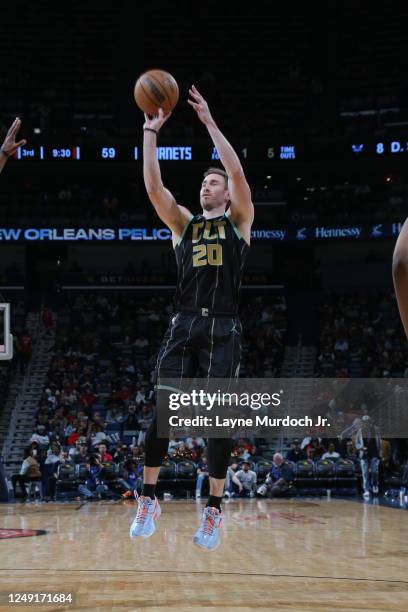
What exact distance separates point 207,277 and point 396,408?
49.6 feet

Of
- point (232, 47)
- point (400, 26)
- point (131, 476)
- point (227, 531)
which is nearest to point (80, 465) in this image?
point (131, 476)

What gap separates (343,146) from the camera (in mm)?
27078

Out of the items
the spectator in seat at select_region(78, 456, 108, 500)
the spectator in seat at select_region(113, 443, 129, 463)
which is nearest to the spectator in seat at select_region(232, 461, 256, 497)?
the spectator in seat at select_region(113, 443, 129, 463)

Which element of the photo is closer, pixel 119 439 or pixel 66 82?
pixel 119 439

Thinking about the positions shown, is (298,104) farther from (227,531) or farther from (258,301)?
(227,531)

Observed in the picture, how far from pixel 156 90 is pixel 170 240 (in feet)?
75.9

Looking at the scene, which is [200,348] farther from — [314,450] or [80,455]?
[314,450]

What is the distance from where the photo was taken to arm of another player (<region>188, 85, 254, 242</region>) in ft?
18.7

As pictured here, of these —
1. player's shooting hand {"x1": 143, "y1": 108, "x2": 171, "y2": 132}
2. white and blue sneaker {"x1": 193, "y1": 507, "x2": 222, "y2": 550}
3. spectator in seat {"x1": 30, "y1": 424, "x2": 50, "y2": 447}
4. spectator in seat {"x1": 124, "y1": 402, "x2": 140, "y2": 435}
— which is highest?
player's shooting hand {"x1": 143, "y1": 108, "x2": 171, "y2": 132}

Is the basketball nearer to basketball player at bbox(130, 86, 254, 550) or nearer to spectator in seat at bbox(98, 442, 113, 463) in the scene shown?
basketball player at bbox(130, 86, 254, 550)

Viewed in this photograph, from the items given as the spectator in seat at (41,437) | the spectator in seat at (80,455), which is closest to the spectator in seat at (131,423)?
the spectator in seat at (41,437)

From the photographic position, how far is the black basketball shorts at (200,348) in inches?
225

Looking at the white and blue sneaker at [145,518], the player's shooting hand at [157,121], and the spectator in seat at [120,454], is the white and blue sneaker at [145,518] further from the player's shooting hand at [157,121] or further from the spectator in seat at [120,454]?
the spectator in seat at [120,454]

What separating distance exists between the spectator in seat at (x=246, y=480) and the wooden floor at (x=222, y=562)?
3.15 m
